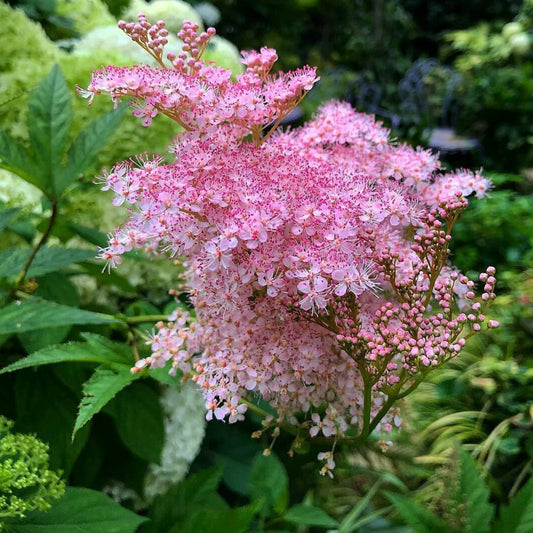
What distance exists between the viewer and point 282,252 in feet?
1.51

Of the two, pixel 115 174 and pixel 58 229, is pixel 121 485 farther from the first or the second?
pixel 115 174

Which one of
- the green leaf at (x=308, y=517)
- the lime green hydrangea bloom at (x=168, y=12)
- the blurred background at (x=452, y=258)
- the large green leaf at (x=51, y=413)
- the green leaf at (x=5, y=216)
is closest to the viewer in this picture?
the green leaf at (x=5, y=216)

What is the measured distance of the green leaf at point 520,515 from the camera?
65 cm

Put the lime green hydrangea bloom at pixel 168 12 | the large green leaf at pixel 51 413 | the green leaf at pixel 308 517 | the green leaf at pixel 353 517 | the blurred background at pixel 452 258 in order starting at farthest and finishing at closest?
the lime green hydrangea bloom at pixel 168 12 → the green leaf at pixel 353 517 → the blurred background at pixel 452 258 → the green leaf at pixel 308 517 → the large green leaf at pixel 51 413

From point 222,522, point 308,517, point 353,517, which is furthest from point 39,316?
point 353,517

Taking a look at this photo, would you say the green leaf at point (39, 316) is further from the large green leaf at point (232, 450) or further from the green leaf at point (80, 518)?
the large green leaf at point (232, 450)

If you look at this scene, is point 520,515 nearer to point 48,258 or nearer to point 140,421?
point 140,421

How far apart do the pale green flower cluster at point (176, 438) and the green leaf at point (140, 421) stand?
0.12 metres

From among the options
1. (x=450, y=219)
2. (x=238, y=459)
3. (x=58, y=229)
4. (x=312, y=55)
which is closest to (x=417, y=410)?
(x=238, y=459)

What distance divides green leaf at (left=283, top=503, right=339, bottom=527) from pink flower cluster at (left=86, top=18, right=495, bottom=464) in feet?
0.97

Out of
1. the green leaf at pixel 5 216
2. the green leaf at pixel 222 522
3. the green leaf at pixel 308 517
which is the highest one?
the green leaf at pixel 5 216

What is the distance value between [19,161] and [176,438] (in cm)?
43

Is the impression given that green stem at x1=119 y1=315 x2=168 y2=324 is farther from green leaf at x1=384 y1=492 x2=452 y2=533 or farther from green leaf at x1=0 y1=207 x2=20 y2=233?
green leaf at x1=384 y1=492 x2=452 y2=533

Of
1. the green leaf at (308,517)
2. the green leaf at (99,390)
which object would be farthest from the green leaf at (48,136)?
the green leaf at (308,517)
